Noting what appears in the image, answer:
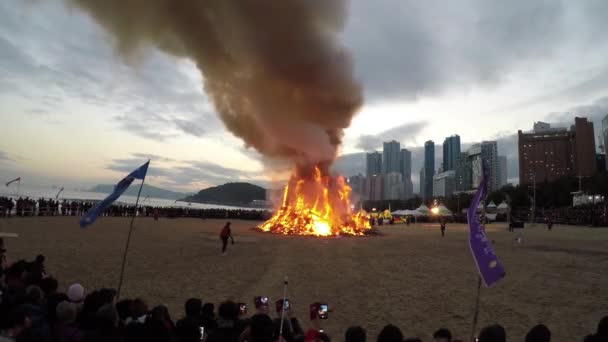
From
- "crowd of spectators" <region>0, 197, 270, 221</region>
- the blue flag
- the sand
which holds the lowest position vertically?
the sand

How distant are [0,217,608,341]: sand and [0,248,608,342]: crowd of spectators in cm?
323

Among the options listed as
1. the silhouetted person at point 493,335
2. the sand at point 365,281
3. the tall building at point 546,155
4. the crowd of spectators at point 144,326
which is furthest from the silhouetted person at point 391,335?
the tall building at point 546,155

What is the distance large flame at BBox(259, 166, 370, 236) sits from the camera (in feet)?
107

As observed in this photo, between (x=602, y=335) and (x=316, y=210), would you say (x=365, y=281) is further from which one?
(x=316, y=210)

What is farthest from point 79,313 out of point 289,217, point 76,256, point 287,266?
point 289,217

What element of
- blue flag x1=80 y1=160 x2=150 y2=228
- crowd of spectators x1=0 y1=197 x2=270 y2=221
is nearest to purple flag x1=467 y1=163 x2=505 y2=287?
blue flag x1=80 y1=160 x2=150 y2=228

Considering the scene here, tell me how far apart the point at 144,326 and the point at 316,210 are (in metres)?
31.9

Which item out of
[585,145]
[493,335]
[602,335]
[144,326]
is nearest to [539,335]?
[493,335]

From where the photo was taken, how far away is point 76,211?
44188 mm

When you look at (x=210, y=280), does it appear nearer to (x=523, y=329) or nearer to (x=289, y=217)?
(x=523, y=329)

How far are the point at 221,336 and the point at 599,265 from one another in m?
17.3

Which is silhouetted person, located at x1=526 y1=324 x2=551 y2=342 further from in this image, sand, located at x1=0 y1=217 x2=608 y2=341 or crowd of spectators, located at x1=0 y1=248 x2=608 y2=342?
sand, located at x1=0 y1=217 x2=608 y2=341

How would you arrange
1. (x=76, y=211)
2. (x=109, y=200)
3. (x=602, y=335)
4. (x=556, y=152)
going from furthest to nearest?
(x=556, y=152) < (x=76, y=211) < (x=109, y=200) < (x=602, y=335)

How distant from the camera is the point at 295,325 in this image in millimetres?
4875
